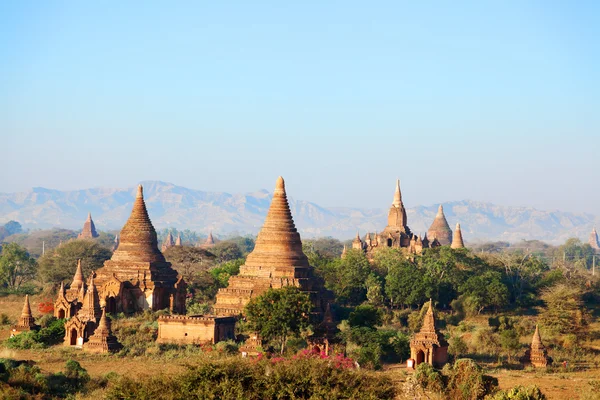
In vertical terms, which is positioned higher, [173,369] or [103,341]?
[103,341]

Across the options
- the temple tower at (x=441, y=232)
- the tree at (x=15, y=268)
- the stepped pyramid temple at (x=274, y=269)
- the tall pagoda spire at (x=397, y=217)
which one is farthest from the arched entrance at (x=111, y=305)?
the temple tower at (x=441, y=232)

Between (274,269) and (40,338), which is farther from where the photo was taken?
(274,269)

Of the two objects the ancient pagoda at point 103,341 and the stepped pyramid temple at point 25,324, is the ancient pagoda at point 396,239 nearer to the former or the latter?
the stepped pyramid temple at point 25,324

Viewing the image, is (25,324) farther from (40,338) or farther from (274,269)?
(274,269)

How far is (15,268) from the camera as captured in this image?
80.7 metres

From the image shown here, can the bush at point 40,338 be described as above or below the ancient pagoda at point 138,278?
below

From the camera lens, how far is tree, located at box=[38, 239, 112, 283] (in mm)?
73312

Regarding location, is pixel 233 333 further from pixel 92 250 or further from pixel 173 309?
pixel 92 250

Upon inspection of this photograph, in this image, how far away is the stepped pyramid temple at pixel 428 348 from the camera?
4431 centimetres

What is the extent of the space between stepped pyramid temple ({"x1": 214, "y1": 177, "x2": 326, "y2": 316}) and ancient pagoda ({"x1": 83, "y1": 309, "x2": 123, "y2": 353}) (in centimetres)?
799

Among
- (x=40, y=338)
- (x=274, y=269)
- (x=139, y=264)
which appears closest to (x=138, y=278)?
(x=139, y=264)

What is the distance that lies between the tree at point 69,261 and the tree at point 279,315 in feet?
91.5

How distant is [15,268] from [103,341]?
36.5 m

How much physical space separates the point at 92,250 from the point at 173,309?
2489cm
